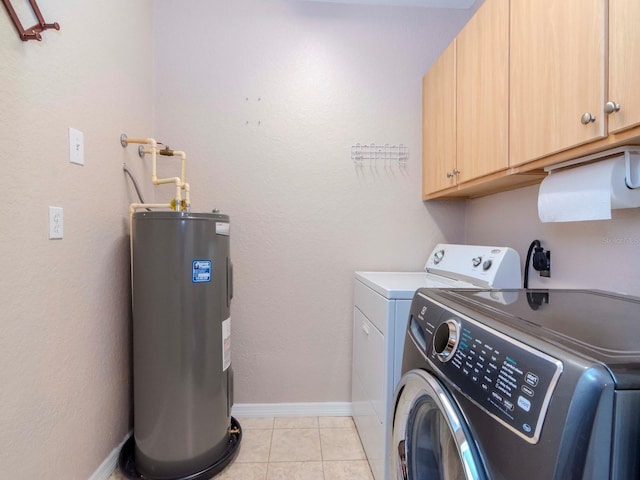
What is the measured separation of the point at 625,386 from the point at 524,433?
15cm

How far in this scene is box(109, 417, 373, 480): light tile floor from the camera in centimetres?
146

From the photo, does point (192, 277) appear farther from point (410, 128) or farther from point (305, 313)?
point (410, 128)

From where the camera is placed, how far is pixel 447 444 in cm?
74

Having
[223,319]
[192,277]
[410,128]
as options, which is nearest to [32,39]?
[192,277]

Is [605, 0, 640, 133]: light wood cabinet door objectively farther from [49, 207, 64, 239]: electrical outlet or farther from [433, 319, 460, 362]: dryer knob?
[49, 207, 64, 239]: electrical outlet

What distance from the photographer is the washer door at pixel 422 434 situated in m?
0.70

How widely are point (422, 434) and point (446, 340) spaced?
324 mm

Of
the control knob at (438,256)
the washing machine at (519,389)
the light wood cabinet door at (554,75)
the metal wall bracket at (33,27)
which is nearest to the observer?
the washing machine at (519,389)

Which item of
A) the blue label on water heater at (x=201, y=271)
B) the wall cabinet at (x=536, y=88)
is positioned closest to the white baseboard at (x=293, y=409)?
the blue label on water heater at (x=201, y=271)

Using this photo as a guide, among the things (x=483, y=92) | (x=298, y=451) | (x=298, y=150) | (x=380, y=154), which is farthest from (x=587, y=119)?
(x=298, y=451)

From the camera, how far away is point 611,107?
2.53 ft

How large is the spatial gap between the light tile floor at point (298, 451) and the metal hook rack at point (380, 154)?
1649 millimetres

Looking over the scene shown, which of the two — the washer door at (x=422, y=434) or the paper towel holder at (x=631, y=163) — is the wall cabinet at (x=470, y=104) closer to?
the paper towel holder at (x=631, y=163)

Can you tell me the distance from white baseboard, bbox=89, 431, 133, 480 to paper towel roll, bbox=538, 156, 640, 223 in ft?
7.12
